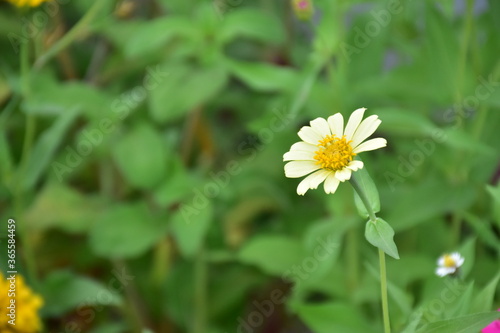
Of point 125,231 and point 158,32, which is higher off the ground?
point 158,32

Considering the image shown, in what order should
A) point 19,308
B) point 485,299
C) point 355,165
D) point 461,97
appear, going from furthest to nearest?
point 461,97, point 19,308, point 485,299, point 355,165


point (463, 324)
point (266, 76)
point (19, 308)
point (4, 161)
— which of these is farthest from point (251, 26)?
point (463, 324)

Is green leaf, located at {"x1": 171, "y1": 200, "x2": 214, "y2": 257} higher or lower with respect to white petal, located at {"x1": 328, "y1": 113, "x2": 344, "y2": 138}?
higher

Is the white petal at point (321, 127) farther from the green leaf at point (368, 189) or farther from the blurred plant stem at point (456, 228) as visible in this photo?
the blurred plant stem at point (456, 228)

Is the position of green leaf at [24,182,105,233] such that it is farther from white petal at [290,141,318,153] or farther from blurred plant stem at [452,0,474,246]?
white petal at [290,141,318,153]

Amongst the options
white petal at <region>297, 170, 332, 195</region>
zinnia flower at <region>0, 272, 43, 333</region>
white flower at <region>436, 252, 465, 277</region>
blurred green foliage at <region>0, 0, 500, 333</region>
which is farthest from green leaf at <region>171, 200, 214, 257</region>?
white petal at <region>297, 170, 332, 195</region>

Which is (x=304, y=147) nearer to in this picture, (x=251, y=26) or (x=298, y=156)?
(x=298, y=156)
